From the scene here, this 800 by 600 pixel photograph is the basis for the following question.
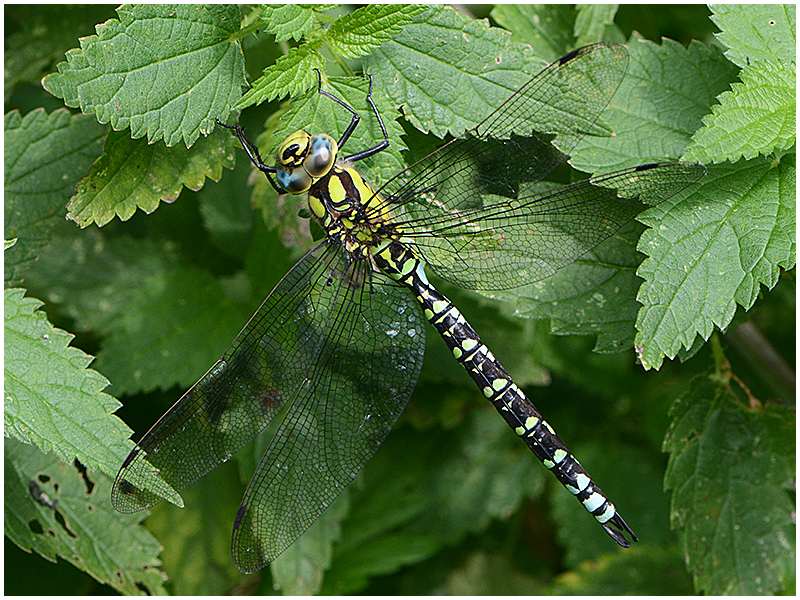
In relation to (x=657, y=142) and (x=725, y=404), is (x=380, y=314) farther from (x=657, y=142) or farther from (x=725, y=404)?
(x=725, y=404)

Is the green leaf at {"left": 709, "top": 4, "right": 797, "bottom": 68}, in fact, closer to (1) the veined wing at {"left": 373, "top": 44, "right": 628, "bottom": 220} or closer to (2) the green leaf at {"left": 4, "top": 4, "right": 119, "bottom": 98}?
(1) the veined wing at {"left": 373, "top": 44, "right": 628, "bottom": 220}

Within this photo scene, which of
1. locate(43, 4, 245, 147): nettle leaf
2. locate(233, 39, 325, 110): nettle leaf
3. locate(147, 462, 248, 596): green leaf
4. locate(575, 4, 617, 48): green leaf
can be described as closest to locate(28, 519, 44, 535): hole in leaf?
locate(147, 462, 248, 596): green leaf

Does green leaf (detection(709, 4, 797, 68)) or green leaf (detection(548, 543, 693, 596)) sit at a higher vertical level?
green leaf (detection(709, 4, 797, 68))

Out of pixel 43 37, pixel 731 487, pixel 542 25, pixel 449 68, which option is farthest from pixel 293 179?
pixel 731 487

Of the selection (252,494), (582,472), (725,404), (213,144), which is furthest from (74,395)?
(725,404)

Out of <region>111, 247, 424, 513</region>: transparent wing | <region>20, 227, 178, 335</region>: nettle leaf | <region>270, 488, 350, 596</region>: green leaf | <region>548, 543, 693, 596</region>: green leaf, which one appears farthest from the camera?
<region>548, 543, 693, 596</region>: green leaf
